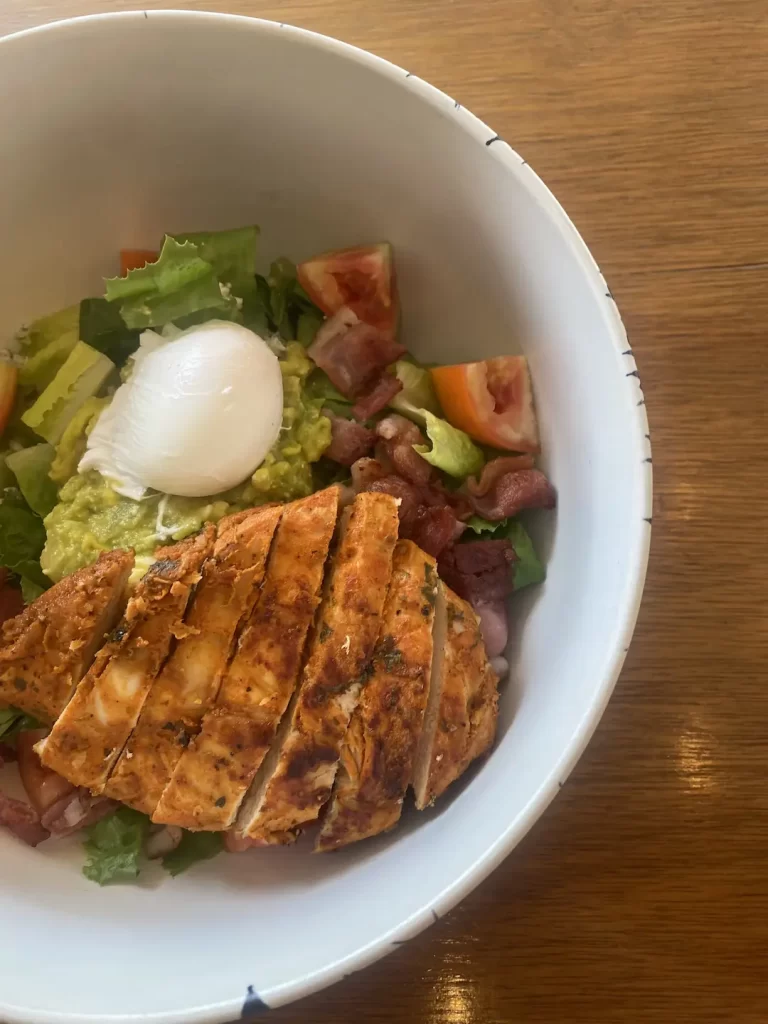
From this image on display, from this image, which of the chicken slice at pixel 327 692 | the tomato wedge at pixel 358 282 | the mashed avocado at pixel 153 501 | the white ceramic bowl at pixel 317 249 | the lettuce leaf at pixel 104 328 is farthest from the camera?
the lettuce leaf at pixel 104 328

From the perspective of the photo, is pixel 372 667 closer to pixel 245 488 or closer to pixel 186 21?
pixel 245 488

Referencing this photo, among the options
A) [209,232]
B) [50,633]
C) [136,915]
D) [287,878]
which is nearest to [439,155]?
[209,232]

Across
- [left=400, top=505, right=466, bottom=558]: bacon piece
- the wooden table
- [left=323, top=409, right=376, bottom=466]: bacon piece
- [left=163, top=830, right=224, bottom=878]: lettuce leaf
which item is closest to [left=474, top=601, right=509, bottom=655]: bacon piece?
[left=400, top=505, right=466, bottom=558]: bacon piece

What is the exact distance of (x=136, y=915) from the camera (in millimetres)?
1784

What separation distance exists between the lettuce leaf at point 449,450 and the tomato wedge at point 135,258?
2.92 ft

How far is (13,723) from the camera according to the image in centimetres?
205

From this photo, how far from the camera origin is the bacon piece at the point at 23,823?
1.92 m

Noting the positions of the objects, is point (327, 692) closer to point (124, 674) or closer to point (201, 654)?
point (201, 654)

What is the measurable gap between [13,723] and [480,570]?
1.25m

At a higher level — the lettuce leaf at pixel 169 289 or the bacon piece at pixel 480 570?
the lettuce leaf at pixel 169 289

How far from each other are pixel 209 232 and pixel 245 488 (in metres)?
0.74

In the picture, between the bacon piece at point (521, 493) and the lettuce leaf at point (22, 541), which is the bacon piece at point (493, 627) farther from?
the lettuce leaf at point (22, 541)

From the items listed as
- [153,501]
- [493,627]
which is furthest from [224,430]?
[493,627]

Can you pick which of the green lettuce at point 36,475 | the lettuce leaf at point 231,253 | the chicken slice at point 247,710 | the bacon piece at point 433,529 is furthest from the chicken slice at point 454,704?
the green lettuce at point 36,475
